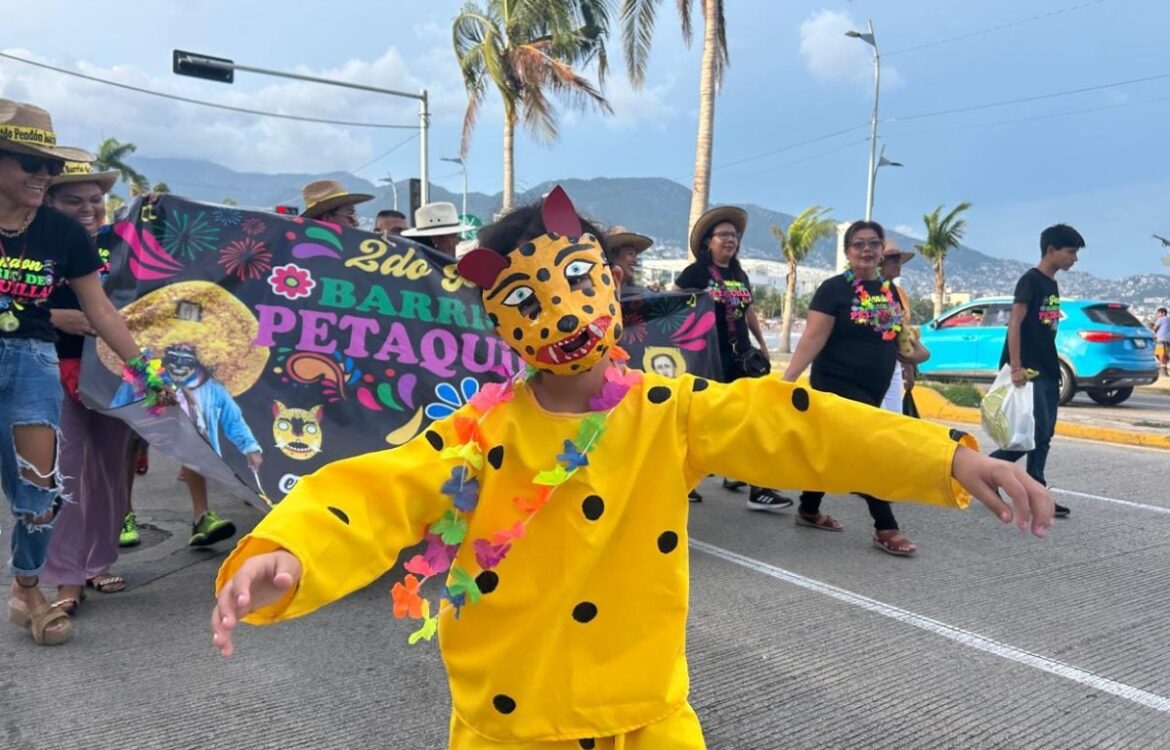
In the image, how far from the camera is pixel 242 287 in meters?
4.93

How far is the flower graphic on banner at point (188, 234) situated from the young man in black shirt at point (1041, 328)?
5.36 m

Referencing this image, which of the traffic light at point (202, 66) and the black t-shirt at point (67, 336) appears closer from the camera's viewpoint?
the black t-shirt at point (67, 336)

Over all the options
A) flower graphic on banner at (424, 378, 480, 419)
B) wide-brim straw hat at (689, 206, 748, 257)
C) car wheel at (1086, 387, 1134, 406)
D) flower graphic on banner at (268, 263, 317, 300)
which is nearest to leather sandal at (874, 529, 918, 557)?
wide-brim straw hat at (689, 206, 748, 257)

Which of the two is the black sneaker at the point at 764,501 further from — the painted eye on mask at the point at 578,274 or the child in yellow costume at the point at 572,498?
the painted eye on mask at the point at 578,274

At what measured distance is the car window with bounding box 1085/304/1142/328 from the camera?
13609mm

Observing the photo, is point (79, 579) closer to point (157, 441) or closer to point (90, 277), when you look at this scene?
point (157, 441)

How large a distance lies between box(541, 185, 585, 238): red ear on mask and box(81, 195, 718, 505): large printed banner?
2.91 metres

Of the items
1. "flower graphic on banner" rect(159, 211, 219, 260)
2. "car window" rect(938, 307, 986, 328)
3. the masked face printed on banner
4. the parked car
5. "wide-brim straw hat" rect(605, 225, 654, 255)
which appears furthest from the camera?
"car window" rect(938, 307, 986, 328)

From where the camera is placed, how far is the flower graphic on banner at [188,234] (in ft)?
16.1

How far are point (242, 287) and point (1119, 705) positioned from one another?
4.71m

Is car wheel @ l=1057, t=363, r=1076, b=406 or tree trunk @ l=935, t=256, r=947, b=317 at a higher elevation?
tree trunk @ l=935, t=256, r=947, b=317

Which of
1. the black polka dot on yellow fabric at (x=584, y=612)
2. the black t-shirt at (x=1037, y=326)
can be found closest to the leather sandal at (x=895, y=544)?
the black t-shirt at (x=1037, y=326)

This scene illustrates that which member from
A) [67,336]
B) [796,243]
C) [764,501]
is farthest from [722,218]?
[796,243]

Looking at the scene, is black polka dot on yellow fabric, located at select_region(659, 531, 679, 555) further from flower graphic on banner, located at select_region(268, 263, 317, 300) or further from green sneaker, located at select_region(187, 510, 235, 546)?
green sneaker, located at select_region(187, 510, 235, 546)
